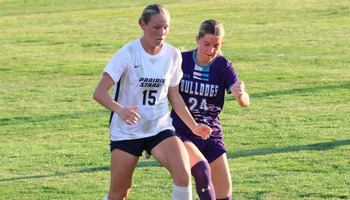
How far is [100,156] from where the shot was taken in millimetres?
8570

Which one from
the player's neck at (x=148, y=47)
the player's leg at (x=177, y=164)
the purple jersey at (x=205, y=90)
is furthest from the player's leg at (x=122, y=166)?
the player's neck at (x=148, y=47)

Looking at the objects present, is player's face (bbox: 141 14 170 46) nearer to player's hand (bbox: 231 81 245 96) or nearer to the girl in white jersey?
the girl in white jersey

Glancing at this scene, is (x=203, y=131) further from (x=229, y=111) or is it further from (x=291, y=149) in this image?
(x=229, y=111)

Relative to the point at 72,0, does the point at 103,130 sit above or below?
below

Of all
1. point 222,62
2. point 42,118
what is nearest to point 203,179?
point 222,62

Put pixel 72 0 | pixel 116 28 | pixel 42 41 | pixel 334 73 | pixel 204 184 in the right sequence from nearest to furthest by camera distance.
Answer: pixel 204 184
pixel 334 73
pixel 42 41
pixel 116 28
pixel 72 0

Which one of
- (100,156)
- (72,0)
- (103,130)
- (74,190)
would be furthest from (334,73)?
(72,0)

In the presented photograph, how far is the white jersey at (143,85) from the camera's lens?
511cm

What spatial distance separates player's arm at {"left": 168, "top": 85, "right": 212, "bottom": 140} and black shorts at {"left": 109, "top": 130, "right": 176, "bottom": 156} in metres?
0.18

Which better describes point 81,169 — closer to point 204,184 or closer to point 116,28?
point 204,184

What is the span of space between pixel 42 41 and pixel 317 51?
11.6 metres

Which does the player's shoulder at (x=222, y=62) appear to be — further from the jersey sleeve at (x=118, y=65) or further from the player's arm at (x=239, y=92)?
the jersey sleeve at (x=118, y=65)

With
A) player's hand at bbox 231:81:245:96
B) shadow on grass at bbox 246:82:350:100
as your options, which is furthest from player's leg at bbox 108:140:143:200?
shadow on grass at bbox 246:82:350:100

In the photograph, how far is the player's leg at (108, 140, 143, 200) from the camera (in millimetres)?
5199
